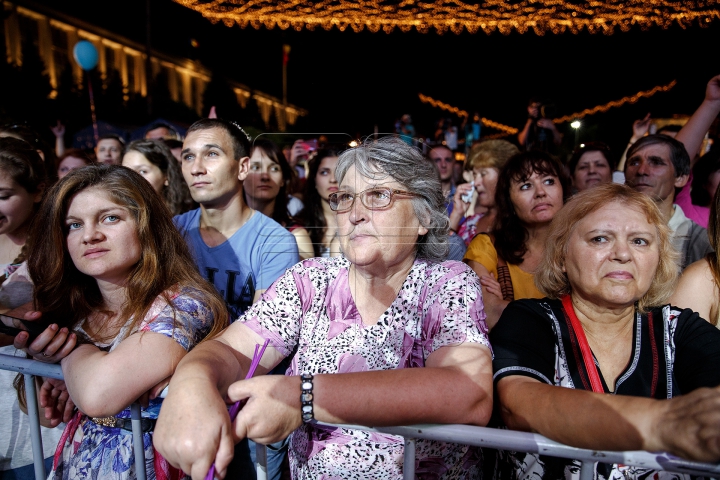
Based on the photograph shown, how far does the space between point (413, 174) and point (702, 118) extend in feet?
9.25

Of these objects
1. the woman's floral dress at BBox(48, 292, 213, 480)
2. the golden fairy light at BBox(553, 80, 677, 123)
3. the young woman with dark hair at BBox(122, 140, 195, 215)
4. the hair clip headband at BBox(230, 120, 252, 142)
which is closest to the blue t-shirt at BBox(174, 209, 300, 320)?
the hair clip headband at BBox(230, 120, 252, 142)

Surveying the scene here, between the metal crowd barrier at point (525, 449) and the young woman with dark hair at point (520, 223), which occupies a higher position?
the young woman with dark hair at point (520, 223)

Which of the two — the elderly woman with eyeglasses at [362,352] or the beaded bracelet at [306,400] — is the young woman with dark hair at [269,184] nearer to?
the elderly woman with eyeglasses at [362,352]

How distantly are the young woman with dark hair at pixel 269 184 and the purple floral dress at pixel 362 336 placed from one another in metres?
1.48

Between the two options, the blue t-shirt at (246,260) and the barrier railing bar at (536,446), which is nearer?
the barrier railing bar at (536,446)

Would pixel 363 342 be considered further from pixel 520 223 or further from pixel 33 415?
pixel 520 223

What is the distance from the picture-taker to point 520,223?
2658 mm

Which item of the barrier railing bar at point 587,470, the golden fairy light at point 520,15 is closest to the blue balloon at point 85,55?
the golden fairy light at point 520,15

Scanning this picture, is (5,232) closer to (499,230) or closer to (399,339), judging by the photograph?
(399,339)

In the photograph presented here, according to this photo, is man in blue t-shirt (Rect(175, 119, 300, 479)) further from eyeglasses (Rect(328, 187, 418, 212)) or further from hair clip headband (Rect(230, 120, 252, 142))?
eyeglasses (Rect(328, 187, 418, 212))

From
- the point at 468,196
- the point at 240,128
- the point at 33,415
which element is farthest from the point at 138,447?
the point at 468,196

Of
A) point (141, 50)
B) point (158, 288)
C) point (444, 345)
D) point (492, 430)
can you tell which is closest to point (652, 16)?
point (444, 345)

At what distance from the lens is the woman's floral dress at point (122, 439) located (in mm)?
1495

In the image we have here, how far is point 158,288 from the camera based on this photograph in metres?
1.71
